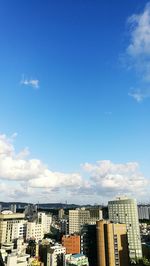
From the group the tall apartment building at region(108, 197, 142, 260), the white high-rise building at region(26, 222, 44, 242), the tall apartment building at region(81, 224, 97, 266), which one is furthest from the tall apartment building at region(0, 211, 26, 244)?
the tall apartment building at region(108, 197, 142, 260)

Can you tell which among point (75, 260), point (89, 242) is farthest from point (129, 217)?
point (75, 260)

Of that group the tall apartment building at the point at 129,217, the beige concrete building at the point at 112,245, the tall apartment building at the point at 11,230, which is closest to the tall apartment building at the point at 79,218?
the tall apartment building at the point at 129,217

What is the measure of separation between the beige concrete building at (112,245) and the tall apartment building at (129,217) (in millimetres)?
19605

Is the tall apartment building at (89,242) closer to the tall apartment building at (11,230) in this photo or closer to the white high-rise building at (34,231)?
the white high-rise building at (34,231)

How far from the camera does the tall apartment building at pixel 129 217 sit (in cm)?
7738

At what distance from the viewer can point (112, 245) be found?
56.1 meters

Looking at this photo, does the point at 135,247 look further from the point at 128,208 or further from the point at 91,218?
the point at 91,218

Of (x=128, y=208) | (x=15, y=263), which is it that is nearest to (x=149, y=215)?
(x=128, y=208)

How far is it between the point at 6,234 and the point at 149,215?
112707mm

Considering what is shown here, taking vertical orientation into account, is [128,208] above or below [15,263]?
above

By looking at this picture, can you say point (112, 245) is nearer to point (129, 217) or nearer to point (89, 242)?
point (89, 242)

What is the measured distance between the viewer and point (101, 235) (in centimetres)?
5831

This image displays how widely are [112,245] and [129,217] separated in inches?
1316

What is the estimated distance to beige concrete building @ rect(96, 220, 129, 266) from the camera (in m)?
55.5
